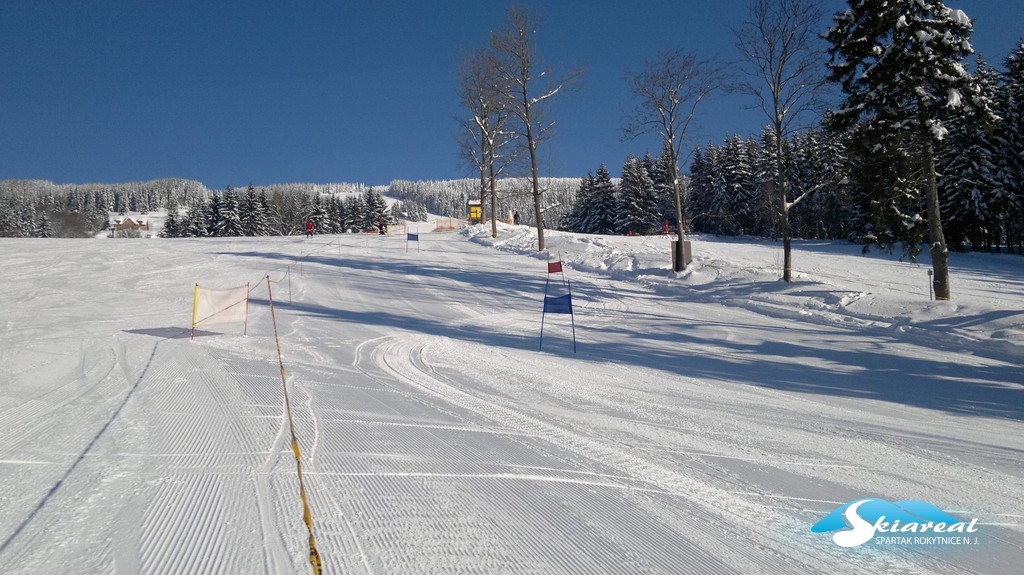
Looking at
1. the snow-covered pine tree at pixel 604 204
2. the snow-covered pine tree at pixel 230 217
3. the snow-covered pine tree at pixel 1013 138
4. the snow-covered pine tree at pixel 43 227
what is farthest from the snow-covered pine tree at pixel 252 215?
the snow-covered pine tree at pixel 1013 138

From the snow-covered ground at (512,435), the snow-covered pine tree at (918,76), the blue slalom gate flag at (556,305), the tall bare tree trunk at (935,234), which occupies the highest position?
the snow-covered pine tree at (918,76)

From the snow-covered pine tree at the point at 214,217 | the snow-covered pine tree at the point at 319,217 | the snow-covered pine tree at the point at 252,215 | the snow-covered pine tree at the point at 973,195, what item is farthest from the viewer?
the snow-covered pine tree at the point at 319,217

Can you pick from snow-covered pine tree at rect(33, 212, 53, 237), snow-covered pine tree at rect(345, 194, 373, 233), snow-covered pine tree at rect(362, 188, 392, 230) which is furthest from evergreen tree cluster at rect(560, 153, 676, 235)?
snow-covered pine tree at rect(33, 212, 53, 237)

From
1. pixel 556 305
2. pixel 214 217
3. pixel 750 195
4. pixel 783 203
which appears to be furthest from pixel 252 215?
pixel 556 305

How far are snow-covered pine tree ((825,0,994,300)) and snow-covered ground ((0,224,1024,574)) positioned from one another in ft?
13.8

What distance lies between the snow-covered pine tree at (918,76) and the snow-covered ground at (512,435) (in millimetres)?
4191

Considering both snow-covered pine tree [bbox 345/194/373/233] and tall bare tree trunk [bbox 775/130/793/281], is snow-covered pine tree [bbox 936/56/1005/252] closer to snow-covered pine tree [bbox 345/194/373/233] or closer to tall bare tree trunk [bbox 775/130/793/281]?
tall bare tree trunk [bbox 775/130/793/281]

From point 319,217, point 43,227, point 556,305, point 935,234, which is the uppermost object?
point 319,217

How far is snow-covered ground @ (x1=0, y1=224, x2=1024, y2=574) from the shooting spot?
12.6 ft

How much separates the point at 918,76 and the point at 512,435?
16.0 meters

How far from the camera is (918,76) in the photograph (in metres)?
14.9

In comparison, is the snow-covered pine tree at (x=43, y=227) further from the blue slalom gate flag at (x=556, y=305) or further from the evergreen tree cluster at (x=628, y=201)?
the blue slalom gate flag at (x=556, y=305)

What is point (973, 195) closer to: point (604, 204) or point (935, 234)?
point (935, 234)

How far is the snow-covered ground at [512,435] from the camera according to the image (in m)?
3.84
